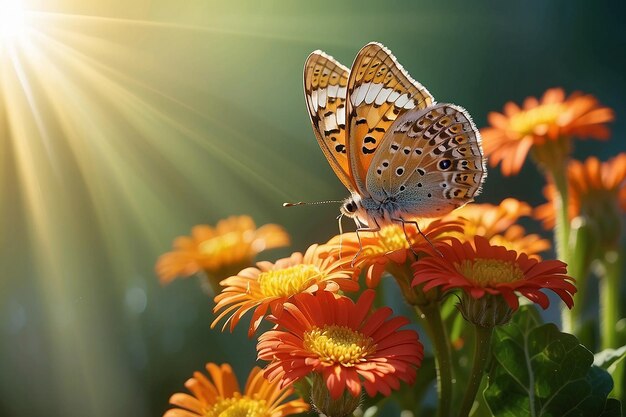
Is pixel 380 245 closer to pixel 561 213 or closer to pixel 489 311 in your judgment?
pixel 489 311

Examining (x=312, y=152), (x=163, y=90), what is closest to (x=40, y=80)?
(x=163, y=90)

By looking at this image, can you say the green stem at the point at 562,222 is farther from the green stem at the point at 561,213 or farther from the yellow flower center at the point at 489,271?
the yellow flower center at the point at 489,271

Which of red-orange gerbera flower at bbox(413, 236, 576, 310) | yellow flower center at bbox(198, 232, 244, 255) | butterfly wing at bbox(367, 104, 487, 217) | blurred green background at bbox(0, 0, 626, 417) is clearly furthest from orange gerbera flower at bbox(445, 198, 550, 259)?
blurred green background at bbox(0, 0, 626, 417)

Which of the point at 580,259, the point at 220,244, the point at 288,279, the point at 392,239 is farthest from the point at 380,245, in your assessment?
the point at 220,244

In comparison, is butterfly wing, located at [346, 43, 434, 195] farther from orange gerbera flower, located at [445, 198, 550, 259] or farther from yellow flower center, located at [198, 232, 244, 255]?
yellow flower center, located at [198, 232, 244, 255]

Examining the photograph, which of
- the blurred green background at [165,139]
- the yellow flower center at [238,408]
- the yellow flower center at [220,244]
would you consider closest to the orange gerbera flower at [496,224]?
the yellow flower center at [238,408]

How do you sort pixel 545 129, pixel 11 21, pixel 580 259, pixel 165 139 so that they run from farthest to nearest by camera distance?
pixel 165 139 → pixel 11 21 → pixel 545 129 → pixel 580 259
